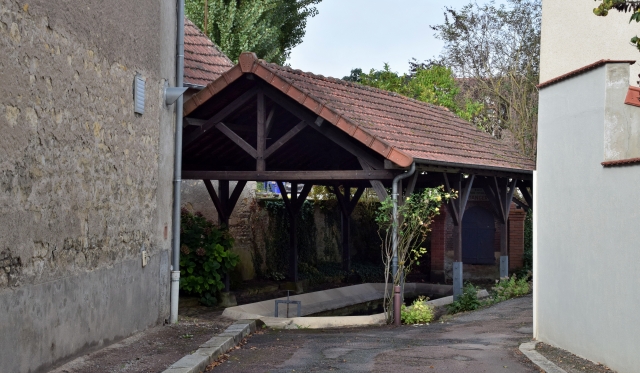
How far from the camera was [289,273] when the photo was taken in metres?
18.9

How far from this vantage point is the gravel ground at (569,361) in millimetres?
7402

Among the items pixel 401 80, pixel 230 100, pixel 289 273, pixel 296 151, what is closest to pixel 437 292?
pixel 289 273

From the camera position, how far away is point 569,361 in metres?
7.96

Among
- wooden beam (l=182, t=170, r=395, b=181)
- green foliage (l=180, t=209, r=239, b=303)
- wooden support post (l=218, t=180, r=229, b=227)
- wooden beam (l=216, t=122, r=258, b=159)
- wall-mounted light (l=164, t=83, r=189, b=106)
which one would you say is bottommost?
green foliage (l=180, t=209, r=239, b=303)

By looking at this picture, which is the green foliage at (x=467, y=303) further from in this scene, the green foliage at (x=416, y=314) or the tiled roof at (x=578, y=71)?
the tiled roof at (x=578, y=71)

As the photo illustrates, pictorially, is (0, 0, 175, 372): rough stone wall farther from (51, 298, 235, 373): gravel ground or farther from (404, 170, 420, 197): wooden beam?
(404, 170, 420, 197): wooden beam

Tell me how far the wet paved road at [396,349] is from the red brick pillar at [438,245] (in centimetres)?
986

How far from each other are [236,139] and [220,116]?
1.68 feet

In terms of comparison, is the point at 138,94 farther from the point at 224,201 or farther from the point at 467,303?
the point at 467,303

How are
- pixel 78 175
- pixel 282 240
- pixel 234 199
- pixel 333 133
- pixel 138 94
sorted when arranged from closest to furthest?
pixel 78 175, pixel 138 94, pixel 333 133, pixel 234 199, pixel 282 240

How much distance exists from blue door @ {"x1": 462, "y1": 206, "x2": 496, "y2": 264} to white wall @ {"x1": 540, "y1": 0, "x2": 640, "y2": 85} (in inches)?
523

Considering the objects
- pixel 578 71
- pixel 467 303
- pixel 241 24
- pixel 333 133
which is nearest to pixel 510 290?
pixel 467 303

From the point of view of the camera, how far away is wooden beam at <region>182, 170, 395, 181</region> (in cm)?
1295

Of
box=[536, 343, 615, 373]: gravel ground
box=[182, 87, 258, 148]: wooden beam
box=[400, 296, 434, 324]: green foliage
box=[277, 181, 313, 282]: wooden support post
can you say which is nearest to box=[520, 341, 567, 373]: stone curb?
box=[536, 343, 615, 373]: gravel ground
